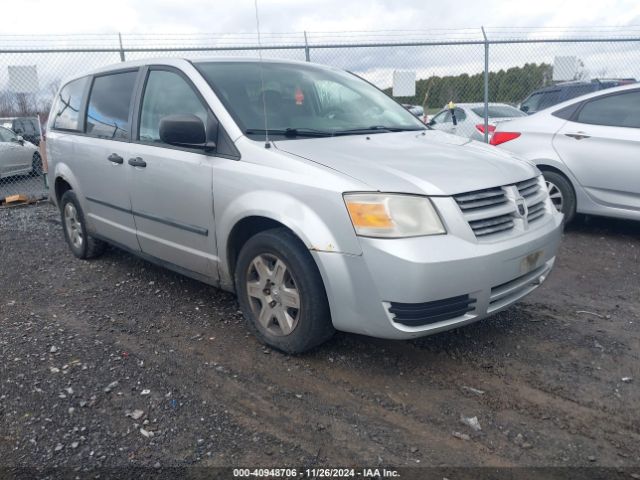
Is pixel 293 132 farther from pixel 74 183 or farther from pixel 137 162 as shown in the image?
pixel 74 183

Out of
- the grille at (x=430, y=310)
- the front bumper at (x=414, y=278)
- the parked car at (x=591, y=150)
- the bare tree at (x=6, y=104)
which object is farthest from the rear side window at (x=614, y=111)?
the bare tree at (x=6, y=104)

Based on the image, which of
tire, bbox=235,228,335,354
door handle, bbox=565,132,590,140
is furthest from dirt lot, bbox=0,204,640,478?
door handle, bbox=565,132,590,140

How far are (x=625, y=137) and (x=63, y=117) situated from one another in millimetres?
5455

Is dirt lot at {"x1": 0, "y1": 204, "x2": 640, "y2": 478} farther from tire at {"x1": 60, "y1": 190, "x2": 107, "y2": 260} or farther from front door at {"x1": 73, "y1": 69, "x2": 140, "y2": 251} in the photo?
tire at {"x1": 60, "y1": 190, "x2": 107, "y2": 260}

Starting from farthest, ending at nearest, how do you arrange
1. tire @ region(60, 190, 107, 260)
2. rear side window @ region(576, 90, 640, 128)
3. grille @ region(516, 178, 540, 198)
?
rear side window @ region(576, 90, 640, 128)
tire @ region(60, 190, 107, 260)
grille @ region(516, 178, 540, 198)

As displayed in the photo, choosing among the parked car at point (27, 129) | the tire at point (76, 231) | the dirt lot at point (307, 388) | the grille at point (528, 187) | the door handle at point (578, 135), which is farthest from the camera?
the parked car at point (27, 129)

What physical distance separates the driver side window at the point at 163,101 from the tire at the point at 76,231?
146 cm

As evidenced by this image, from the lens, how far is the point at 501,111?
11.3m

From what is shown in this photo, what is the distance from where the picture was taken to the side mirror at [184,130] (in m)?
3.47

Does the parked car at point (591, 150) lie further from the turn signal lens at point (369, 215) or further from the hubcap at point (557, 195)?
the turn signal lens at point (369, 215)

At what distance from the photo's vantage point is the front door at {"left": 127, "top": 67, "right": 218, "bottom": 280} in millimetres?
3711

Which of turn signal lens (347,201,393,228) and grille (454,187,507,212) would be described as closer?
turn signal lens (347,201,393,228)

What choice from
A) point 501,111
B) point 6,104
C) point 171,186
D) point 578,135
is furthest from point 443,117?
point 171,186

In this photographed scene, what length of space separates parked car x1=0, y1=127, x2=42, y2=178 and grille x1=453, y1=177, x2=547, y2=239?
10.4 m
